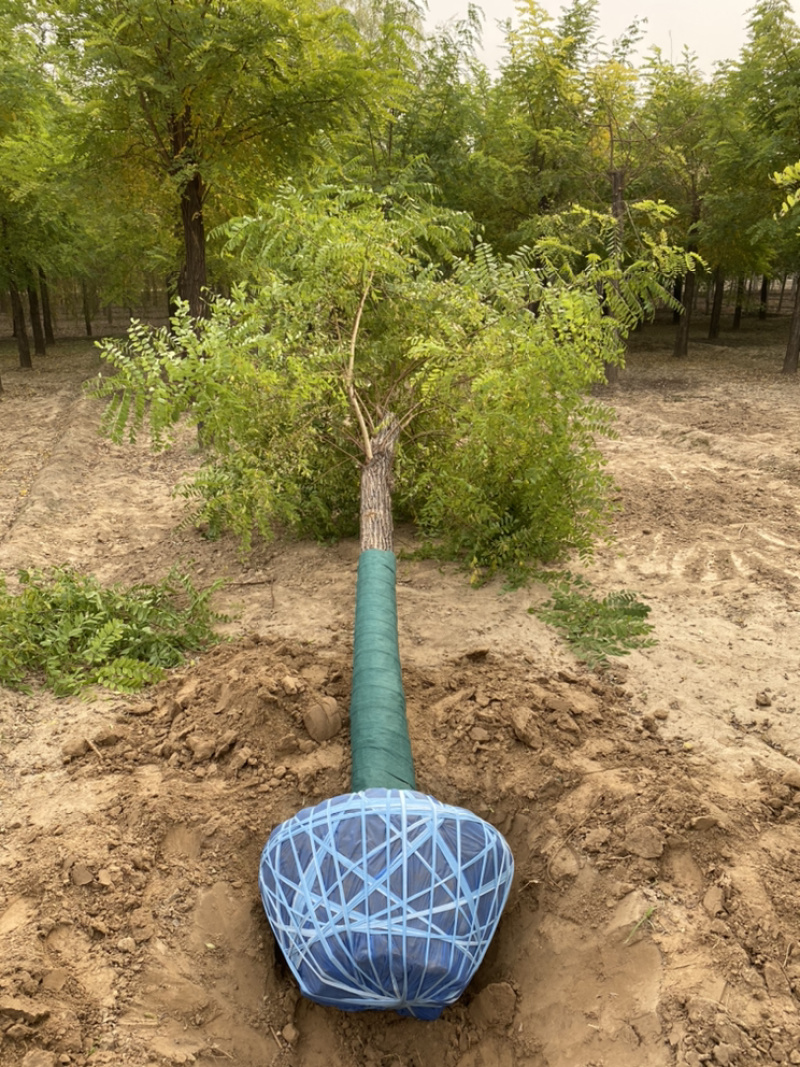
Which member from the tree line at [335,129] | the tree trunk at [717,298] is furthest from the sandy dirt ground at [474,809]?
the tree trunk at [717,298]

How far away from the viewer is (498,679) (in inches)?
158

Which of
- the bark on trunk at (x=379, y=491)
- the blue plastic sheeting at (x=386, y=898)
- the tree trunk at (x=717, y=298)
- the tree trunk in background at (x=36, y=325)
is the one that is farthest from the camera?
the tree trunk at (x=717, y=298)

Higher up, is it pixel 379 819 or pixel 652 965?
pixel 379 819

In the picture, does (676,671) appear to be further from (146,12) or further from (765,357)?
(765,357)

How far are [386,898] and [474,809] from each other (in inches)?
38.2

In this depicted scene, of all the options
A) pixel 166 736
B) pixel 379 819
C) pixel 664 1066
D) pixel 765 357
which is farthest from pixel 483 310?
pixel 765 357

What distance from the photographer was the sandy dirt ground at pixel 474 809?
88.0 inches

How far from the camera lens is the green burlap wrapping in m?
2.98

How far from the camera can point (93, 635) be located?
439 cm

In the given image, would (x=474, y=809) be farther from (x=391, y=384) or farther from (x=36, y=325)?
(x=36, y=325)

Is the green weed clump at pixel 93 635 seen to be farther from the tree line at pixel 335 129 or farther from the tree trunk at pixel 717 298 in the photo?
the tree trunk at pixel 717 298

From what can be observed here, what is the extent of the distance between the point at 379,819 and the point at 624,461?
7387 millimetres

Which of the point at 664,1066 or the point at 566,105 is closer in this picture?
the point at 664,1066

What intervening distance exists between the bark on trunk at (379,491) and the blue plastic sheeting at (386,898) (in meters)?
2.49
